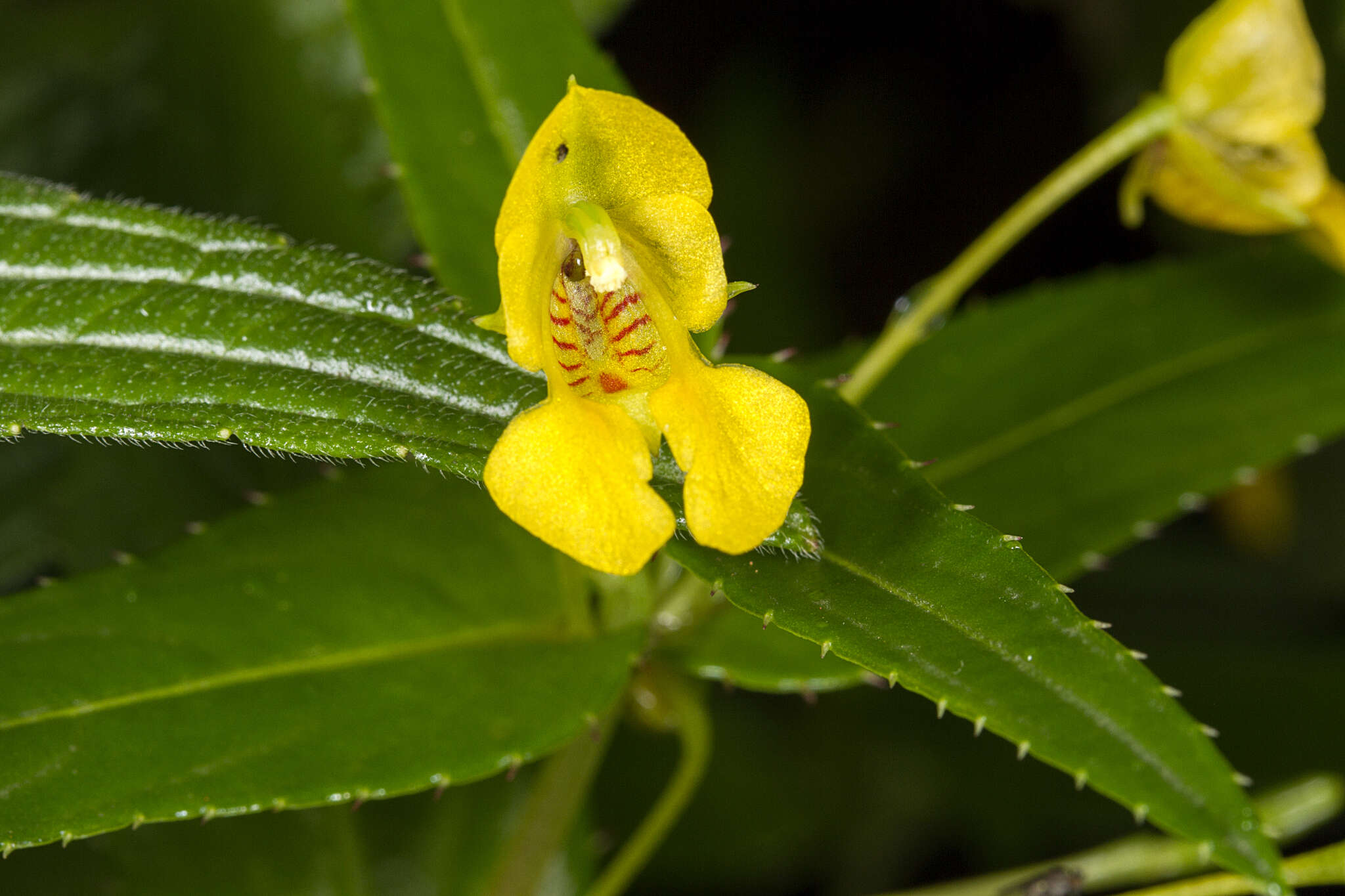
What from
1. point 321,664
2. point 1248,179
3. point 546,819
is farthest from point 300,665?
point 1248,179

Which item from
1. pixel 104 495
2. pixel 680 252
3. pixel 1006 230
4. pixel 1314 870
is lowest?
pixel 1314 870

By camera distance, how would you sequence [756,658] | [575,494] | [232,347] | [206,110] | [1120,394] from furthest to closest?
[206,110], [1120,394], [756,658], [232,347], [575,494]

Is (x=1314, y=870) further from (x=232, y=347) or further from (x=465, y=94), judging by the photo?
(x=465, y=94)

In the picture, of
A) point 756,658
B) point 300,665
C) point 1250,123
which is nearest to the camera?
point 300,665

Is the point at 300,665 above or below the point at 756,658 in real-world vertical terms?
below

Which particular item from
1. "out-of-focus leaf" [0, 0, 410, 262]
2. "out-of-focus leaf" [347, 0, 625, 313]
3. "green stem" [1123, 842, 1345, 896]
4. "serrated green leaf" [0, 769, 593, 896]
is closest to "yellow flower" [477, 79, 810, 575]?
"out-of-focus leaf" [347, 0, 625, 313]

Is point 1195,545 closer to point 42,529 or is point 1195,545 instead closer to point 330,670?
point 330,670

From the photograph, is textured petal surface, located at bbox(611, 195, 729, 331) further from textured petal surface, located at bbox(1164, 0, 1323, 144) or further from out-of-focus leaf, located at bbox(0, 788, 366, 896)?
out-of-focus leaf, located at bbox(0, 788, 366, 896)

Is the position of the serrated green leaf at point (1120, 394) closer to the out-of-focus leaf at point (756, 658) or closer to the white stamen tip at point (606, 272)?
the out-of-focus leaf at point (756, 658)
